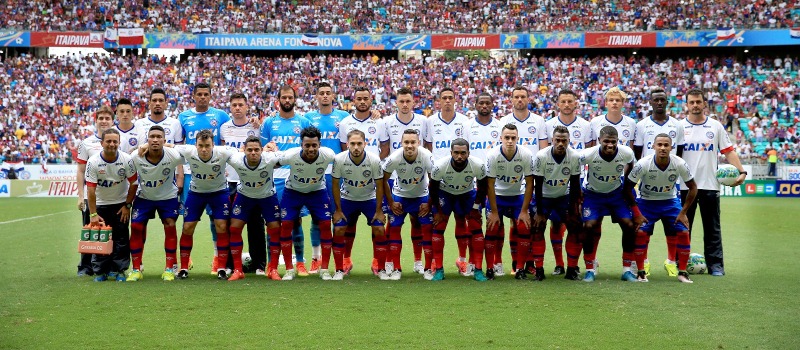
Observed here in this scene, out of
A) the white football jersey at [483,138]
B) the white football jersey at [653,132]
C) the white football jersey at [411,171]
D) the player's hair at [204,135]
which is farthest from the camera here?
the white football jersey at [483,138]

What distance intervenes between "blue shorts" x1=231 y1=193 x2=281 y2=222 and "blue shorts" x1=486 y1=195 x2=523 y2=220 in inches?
98.6

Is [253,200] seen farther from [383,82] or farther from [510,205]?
[383,82]

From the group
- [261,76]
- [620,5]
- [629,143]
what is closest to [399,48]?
[261,76]

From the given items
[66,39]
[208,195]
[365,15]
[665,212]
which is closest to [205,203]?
[208,195]

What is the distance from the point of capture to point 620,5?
4194 cm

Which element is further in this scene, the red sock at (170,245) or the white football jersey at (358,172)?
the red sock at (170,245)

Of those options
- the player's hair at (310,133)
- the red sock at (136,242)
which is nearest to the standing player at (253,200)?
the player's hair at (310,133)

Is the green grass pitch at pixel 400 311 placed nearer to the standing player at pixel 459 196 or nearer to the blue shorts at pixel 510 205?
the standing player at pixel 459 196

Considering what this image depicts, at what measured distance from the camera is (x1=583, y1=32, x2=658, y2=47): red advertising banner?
40.1 m

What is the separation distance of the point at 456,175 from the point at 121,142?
4.05 metres

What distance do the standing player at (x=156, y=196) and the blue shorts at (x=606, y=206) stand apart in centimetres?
466

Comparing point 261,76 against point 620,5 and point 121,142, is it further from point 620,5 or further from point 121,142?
point 121,142

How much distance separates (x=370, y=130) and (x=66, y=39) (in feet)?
117

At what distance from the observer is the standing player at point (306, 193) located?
9.32 m
